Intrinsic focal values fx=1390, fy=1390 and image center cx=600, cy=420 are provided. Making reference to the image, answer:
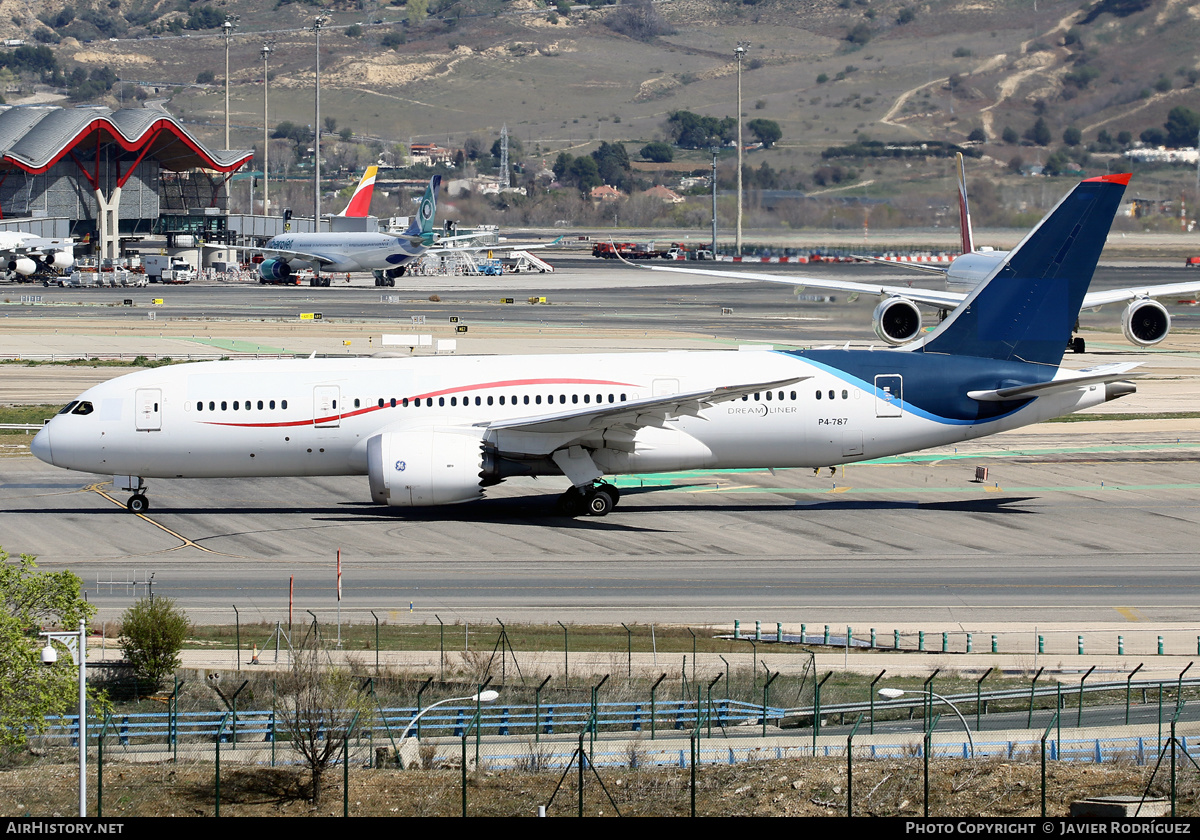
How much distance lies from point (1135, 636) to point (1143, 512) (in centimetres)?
1306

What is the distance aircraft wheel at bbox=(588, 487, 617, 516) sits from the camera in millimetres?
41219

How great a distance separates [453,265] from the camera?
507 ft

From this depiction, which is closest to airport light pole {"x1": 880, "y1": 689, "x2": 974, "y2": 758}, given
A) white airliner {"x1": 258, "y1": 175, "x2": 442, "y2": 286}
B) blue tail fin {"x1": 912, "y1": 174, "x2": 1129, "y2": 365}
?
blue tail fin {"x1": 912, "y1": 174, "x2": 1129, "y2": 365}

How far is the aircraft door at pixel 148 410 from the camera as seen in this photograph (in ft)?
134

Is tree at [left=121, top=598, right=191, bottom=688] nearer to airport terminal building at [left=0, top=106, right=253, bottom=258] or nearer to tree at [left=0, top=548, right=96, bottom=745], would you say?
tree at [left=0, top=548, right=96, bottom=745]

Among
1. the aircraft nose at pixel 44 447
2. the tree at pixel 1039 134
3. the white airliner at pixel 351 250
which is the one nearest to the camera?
the aircraft nose at pixel 44 447

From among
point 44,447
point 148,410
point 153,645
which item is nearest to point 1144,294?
point 148,410

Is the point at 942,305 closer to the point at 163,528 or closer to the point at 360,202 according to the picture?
the point at 163,528

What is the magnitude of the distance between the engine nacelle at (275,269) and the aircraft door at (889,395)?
10055 centimetres

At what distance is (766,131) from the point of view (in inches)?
7608

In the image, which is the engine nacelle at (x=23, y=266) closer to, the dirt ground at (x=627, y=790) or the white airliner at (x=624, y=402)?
A: the white airliner at (x=624, y=402)

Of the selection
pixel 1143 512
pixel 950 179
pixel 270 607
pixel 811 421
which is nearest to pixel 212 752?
pixel 270 607

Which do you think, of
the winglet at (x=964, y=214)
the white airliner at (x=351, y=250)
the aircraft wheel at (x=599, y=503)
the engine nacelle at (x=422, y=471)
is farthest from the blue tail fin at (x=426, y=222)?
the engine nacelle at (x=422, y=471)

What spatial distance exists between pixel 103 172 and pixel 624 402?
393 ft
